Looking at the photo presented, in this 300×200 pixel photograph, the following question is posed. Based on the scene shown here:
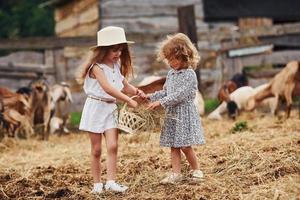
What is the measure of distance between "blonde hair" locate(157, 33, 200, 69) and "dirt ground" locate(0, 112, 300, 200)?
Result: 79 cm

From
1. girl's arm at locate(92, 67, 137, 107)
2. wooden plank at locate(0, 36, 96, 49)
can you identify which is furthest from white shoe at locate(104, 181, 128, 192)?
wooden plank at locate(0, 36, 96, 49)

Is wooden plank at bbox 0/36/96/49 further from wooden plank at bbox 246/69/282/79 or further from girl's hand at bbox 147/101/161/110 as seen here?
girl's hand at bbox 147/101/161/110

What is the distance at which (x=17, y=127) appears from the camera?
12.3m

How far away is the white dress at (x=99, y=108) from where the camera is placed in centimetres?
651

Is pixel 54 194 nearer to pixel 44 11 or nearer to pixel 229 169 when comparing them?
pixel 229 169

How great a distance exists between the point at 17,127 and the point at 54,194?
19.9 ft

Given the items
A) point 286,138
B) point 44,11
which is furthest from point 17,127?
point 44,11

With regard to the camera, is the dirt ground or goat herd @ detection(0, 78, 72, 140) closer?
the dirt ground

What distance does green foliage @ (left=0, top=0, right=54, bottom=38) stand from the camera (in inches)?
1448

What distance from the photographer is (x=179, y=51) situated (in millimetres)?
6477

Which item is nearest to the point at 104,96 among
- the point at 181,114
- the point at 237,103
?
the point at 181,114

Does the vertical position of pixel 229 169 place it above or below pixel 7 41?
below

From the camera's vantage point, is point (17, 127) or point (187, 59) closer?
point (187, 59)

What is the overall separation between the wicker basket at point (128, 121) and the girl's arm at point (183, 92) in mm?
278
